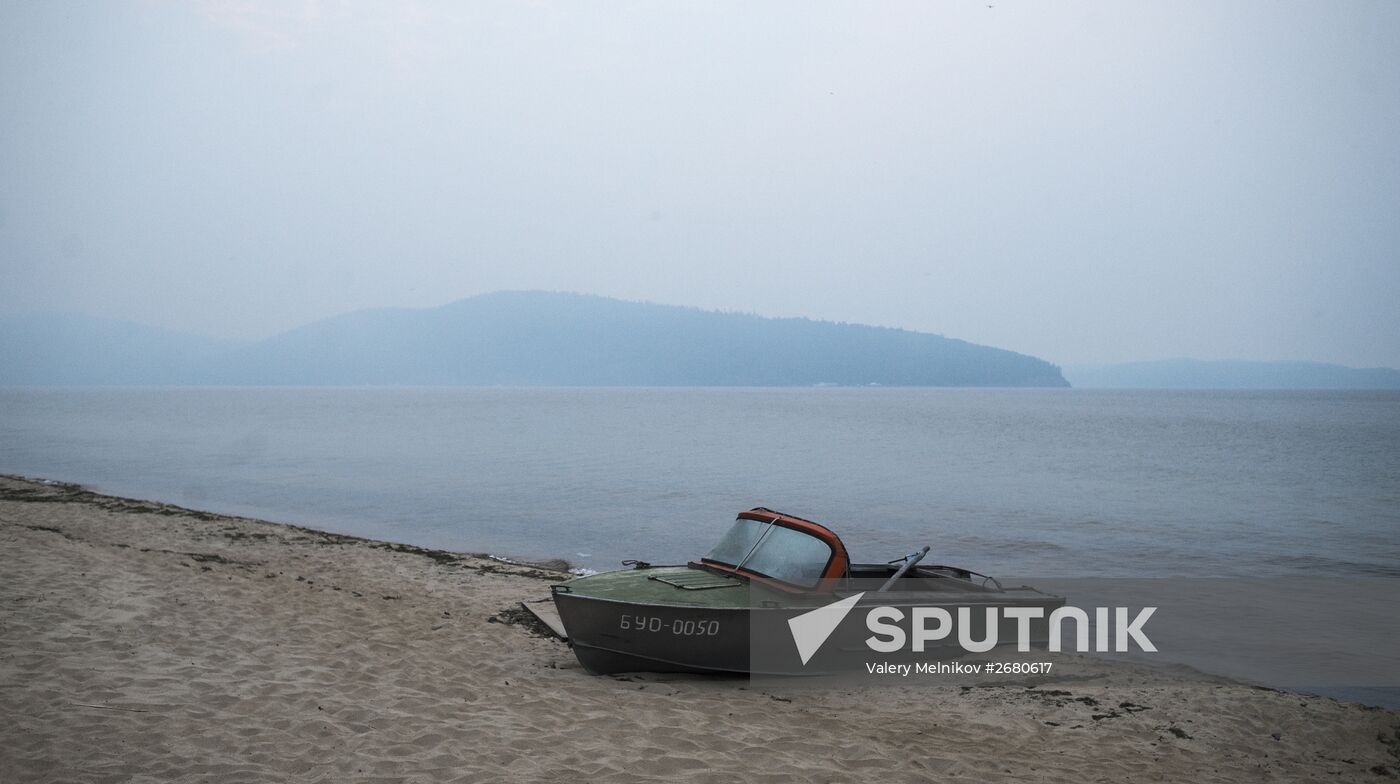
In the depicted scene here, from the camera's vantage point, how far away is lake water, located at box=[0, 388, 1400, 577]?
22.7 meters

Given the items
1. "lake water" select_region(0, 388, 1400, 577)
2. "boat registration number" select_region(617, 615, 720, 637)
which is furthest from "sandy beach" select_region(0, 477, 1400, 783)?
"lake water" select_region(0, 388, 1400, 577)

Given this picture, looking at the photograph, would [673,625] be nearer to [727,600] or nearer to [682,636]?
[682,636]

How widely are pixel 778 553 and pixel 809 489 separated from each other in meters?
27.4

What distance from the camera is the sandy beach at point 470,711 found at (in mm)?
6027

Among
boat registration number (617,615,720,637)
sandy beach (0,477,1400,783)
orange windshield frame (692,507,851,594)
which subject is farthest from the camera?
orange windshield frame (692,507,851,594)

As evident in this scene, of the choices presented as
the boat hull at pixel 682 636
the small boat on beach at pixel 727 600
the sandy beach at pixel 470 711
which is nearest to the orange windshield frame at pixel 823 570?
the small boat on beach at pixel 727 600

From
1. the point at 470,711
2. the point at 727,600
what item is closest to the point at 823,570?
the point at 727,600

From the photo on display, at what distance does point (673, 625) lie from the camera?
28.8 feet

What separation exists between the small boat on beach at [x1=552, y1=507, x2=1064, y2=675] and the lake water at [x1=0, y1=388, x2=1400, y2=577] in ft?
32.3

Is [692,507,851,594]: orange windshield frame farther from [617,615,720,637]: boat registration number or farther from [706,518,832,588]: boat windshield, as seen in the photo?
[617,615,720,637]: boat registration number

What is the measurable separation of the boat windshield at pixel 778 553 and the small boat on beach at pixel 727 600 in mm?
11

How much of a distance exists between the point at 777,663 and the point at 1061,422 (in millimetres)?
96973

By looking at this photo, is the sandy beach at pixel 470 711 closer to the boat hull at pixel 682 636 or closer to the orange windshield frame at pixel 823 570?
the boat hull at pixel 682 636

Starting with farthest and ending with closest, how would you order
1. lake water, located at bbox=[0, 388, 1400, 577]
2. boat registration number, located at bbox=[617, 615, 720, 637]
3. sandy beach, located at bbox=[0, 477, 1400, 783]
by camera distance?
lake water, located at bbox=[0, 388, 1400, 577]
boat registration number, located at bbox=[617, 615, 720, 637]
sandy beach, located at bbox=[0, 477, 1400, 783]
